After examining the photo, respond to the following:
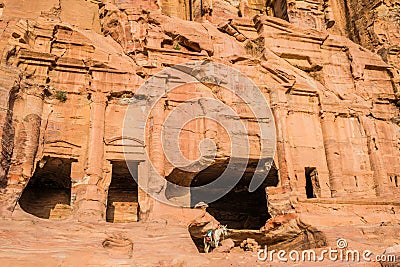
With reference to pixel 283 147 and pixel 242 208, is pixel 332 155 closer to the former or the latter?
pixel 283 147

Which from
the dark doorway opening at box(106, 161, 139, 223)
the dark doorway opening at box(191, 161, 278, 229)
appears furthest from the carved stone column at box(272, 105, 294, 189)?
the dark doorway opening at box(106, 161, 139, 223)

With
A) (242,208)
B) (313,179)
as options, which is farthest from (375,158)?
(242,208)

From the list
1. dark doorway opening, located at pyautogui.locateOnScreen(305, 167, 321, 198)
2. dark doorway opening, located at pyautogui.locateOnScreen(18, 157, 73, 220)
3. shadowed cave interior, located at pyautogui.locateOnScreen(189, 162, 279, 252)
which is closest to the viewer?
dark doorway opening, located at pyautogui.locateOnScreen(18, 157, 73, 220)

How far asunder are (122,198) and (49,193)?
2.94 metres

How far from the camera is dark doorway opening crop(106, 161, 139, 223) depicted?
18.0 meters

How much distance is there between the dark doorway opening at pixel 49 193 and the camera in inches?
682

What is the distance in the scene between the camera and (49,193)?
723 inches

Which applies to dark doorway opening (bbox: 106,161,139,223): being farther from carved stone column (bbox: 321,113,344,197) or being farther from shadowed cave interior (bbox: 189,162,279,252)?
carved stone column (bbox: 321,113,344,197)

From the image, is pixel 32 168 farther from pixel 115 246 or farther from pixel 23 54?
pixel 115 246

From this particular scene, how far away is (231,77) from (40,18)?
8.24 m

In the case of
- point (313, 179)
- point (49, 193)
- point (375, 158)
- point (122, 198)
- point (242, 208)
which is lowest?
point (242, 208)

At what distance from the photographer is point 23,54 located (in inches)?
663

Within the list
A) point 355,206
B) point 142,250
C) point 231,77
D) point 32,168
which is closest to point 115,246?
point 142,250

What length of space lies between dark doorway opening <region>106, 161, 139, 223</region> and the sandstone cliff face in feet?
0.20
